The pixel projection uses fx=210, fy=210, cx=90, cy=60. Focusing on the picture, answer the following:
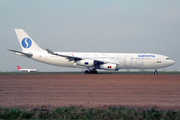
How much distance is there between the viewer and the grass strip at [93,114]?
7770 mm

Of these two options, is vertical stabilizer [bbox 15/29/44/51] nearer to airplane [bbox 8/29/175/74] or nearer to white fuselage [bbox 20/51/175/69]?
airplane [bbox 8/29/175/74]

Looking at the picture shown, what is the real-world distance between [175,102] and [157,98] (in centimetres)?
115

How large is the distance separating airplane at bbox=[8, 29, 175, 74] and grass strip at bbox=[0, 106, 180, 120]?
22898 mm

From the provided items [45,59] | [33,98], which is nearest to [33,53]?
[45,59]

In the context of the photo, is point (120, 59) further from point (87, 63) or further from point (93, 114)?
point (93, 114)

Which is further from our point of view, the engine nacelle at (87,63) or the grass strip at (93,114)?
the engine nacelle at (87,63)

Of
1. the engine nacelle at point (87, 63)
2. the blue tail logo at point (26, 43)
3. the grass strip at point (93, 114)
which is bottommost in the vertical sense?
the grass strip at point (93, 114)

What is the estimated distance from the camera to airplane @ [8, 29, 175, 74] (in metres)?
32.0

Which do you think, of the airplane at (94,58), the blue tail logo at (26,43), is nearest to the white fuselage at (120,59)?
the airplane at (94,58)

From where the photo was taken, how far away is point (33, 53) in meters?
32.6

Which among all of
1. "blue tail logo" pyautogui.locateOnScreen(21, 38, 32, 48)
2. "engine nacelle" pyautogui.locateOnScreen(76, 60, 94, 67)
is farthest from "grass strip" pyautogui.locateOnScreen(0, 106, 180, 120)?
"blue tail logo" pyautogui.locateOnScreen(21, 38, 32, 48)

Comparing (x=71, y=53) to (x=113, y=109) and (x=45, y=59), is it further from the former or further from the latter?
(x=113, y=109)

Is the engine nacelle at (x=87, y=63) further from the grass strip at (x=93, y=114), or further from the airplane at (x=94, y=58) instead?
the grass strip at (x=93, y=114)

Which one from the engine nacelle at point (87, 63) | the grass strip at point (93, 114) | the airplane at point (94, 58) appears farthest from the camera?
the airplane at point (94, 58)
